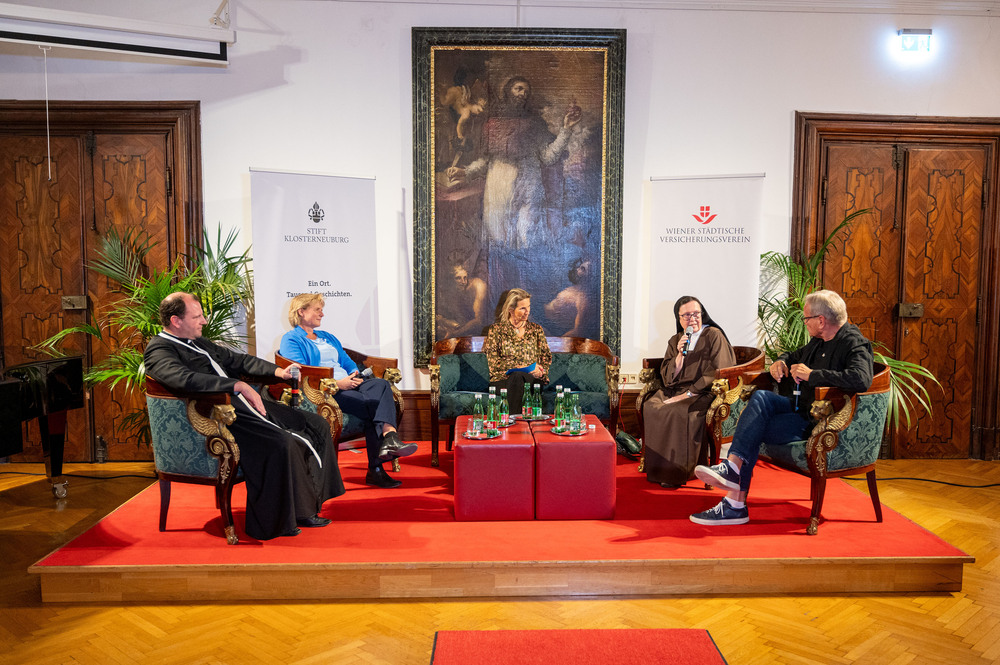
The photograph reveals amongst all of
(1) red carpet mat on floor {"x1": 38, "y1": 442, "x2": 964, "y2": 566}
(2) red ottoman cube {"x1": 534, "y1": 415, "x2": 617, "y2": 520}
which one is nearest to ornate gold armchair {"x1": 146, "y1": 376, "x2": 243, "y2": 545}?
(1) red carpet mat on floor {"x1": 38, "y1": 442, "x2": 964, "y2": 566}

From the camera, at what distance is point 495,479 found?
12.8 feet

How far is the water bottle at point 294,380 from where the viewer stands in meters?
4.12

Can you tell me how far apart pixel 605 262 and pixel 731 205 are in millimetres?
1096

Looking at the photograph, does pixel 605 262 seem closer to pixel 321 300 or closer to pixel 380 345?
pixel 380 345

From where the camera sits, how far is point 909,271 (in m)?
5.99

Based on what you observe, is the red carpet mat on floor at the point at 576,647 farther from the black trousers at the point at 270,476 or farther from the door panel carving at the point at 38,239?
the door panel carving at the point at 38,239

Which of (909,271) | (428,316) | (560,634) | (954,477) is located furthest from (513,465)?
(909,271)

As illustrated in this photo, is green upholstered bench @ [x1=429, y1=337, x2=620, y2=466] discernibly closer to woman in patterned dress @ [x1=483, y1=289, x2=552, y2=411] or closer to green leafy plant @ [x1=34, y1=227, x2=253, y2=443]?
woman in patterned dress @ [x1=483, y1=289, x2=552, y2=411]

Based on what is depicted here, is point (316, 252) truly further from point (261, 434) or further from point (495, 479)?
point (495, 479)

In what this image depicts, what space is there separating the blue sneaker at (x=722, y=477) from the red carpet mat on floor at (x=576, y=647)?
3.48ft

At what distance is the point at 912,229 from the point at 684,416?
2.97 meters

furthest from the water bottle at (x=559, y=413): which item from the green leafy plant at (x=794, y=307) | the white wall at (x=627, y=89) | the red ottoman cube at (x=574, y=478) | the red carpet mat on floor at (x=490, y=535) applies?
the green leafy plant at (x=794, y=307)

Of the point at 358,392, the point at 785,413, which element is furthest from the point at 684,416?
the point at 358,392

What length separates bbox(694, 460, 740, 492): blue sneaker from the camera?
12.8 ft
